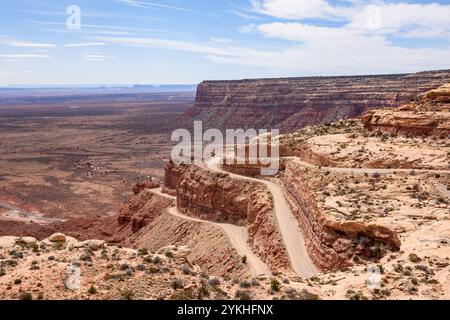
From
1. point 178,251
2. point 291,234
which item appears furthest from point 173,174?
point 178,251

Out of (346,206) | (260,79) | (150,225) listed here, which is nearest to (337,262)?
(346,206)

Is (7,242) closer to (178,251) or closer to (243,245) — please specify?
(178,251)

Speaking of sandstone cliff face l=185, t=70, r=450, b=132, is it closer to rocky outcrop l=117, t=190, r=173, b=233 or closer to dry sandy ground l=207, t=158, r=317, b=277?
rocky outcrop l=117, t=190, r=173, b=233

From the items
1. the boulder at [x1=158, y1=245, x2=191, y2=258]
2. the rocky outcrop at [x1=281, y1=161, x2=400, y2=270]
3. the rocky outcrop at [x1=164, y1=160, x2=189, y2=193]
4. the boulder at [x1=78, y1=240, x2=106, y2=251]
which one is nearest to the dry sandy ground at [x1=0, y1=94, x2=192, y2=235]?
the rocky outcrop at [x1=164, y1=160, x2=189, y2=193]

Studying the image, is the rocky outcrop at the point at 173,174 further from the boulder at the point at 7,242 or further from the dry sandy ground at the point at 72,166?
the boulder at the point at 7,242

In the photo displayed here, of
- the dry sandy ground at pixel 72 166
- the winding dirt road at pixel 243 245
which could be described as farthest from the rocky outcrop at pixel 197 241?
the dry sandy ground at pixel 72 166

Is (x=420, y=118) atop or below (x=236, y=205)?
atop
